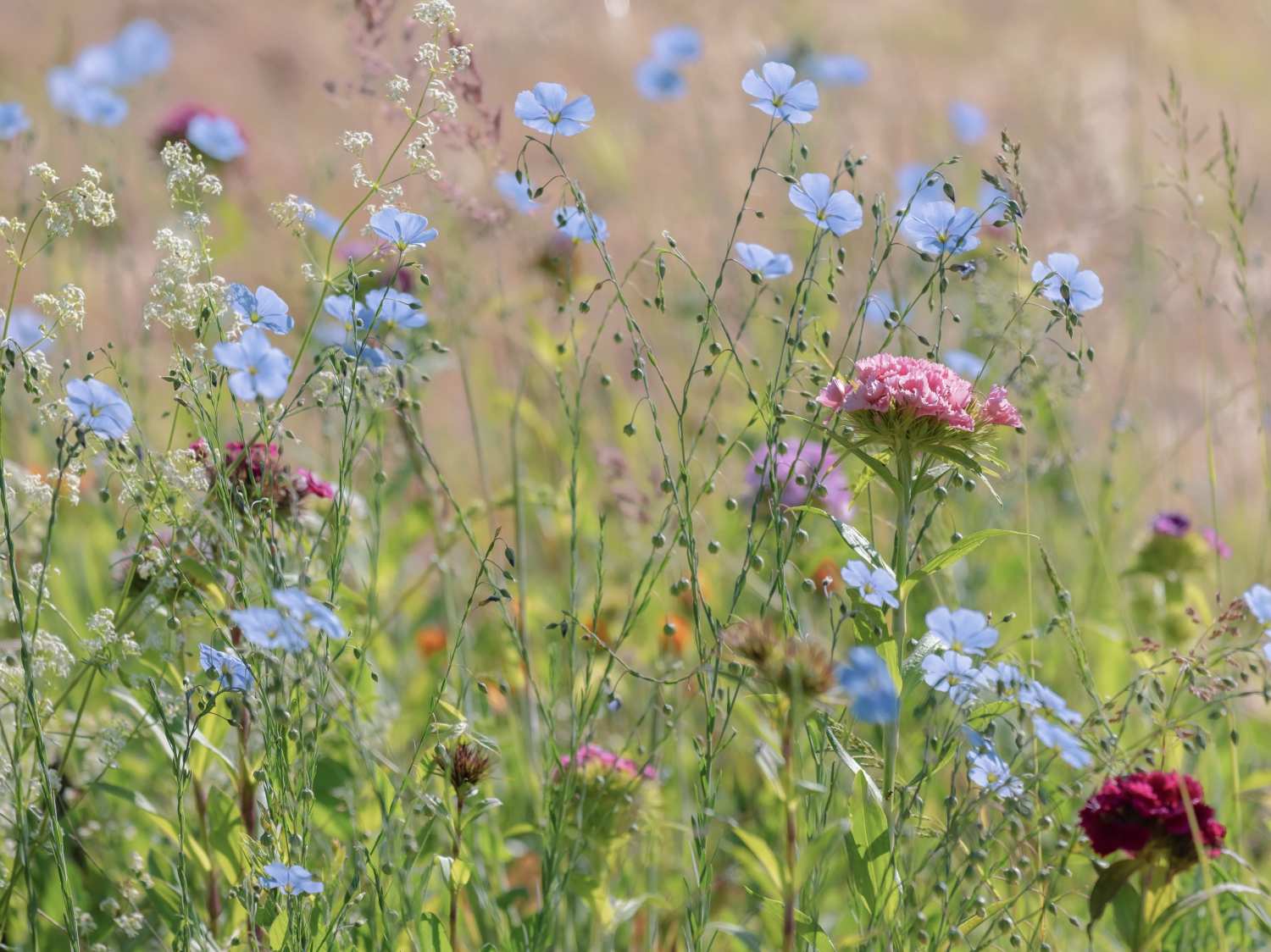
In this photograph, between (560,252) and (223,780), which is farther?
(560,252)

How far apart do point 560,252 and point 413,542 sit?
1.94 ft

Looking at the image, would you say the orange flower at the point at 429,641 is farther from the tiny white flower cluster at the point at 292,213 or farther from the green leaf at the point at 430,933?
the tiny white flower cluster at the point at 292,213

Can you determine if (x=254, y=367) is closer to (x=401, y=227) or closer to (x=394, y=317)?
(x=401, y=227)

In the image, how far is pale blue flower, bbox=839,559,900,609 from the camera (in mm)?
901

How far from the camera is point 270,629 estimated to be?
0.81m

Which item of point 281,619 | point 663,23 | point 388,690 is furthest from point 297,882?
point 663,23

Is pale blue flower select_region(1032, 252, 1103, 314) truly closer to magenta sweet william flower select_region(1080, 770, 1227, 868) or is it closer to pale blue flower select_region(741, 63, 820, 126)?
pale blue flower select_region(741, 63, 820, 126)

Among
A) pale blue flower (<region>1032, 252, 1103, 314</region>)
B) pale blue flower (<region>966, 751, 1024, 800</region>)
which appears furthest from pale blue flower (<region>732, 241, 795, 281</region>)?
pale blue flower (<region>966, 751, 1024, 800</region>)

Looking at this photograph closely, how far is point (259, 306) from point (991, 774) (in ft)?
2.19

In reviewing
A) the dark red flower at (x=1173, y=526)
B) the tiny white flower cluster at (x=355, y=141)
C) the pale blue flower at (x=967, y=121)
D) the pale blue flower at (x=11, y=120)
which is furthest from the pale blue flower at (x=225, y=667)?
the pale blue flower at (x=967, y=121)

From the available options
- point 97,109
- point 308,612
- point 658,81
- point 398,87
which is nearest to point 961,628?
point 308,612

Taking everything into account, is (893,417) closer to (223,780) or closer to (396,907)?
(396,907)

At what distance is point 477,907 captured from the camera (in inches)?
52.9

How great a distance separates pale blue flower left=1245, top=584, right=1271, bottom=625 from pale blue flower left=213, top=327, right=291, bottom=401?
73cm
